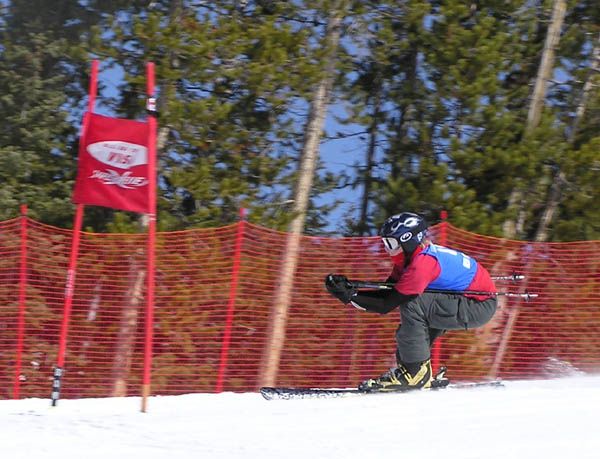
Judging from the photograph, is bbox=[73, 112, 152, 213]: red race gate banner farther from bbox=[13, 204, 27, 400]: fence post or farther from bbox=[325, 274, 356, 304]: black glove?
bbox=[13, 204, 27, 400]: fence post

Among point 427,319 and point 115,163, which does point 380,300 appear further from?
point 115,163

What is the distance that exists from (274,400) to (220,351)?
3648 mm

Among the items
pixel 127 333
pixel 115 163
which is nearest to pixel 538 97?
pixel 127 333

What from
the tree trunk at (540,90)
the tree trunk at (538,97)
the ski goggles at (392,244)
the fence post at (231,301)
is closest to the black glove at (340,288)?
the ski goggles at (392,244)

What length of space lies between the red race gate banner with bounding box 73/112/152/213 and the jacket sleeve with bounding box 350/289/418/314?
1880mm

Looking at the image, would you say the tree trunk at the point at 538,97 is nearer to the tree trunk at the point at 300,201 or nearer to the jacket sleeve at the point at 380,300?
the tree trunk at the point at 300,201

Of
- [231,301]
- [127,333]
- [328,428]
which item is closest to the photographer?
[328,428]

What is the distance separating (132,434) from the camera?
6340 mm

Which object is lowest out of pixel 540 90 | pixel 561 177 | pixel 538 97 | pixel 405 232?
pixel 561 177

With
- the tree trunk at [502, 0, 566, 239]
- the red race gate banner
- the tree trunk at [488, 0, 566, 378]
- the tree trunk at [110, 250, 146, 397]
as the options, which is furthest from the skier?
the tree trunk at [502, 0, 566, 239]

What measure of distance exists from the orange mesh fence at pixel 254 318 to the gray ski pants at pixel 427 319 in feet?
11.3

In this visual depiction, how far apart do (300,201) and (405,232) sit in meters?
7.37

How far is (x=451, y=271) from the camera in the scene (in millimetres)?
7973

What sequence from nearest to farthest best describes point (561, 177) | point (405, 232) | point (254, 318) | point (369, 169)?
point (405, 232)
point (254, 318)
point (561, 177)
point (369, 169)
